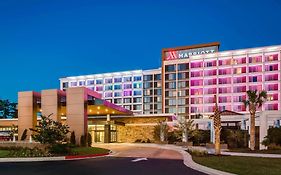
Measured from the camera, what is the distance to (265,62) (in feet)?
331

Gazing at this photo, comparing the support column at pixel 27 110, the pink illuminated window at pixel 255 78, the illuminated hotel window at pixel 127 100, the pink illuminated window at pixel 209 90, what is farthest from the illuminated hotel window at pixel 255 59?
the support column at pixel 27 110

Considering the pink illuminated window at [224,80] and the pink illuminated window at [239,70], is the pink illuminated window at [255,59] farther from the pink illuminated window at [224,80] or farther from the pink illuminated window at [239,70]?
the pink illuminated window at [224,80]

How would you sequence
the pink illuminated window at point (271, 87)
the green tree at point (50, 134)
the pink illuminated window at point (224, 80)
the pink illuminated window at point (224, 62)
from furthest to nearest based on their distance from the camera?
the pink illuminated window at point (224, 80), the pink illuminated window at point (224, 62), the pink illuminated window at point (271, 87), the green tree at point (50, 134)

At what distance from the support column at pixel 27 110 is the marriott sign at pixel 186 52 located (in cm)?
7435

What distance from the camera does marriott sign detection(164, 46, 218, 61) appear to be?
113 m

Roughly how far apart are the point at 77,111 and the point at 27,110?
8.70m

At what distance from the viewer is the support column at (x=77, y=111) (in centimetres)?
4544

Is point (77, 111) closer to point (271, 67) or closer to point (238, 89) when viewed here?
point (238, 89)

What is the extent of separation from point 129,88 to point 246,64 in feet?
154

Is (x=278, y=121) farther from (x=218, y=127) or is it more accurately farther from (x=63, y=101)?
(x=63, y=101)

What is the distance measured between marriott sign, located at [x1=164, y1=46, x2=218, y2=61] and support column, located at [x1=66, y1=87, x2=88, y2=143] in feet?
243

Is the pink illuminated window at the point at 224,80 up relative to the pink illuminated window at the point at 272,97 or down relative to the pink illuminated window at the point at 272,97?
up

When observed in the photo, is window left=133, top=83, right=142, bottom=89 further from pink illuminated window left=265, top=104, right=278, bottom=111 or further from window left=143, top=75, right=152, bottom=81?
pink illuminated window left=265, top=104, right=278, bottom=111

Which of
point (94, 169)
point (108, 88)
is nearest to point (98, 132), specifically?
point (94, 169)
